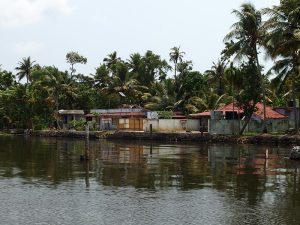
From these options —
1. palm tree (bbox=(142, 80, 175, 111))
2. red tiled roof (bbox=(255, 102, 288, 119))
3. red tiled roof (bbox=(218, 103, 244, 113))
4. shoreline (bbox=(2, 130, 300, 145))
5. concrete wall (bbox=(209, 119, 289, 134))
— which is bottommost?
shoreline (bbox=(2, 130, 300, 145))

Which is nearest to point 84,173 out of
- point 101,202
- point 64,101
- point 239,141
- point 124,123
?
point 101,202

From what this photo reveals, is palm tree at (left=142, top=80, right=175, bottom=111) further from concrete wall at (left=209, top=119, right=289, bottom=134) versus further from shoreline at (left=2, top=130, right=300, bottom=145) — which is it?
concrete wall at (left=209, top=119, right=289, bottom=134)

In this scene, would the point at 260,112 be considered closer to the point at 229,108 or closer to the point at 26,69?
the point at 229,108

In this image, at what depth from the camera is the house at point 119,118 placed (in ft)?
268

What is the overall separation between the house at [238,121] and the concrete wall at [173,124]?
650 centimetres

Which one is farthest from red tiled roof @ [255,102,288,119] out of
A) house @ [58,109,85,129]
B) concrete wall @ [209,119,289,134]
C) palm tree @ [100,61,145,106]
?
house @ [58,109,85,129]

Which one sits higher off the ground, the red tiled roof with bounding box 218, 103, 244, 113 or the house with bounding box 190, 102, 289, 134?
the red tiled roof with bounding box 218, 103, 244, 113

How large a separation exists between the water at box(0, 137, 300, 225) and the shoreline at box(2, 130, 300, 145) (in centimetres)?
1567

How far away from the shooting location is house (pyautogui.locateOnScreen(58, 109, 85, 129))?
3757 inches

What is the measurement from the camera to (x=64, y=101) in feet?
330

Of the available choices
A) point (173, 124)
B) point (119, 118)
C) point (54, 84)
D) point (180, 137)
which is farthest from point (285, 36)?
point (54, 84)

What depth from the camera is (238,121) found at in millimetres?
64938

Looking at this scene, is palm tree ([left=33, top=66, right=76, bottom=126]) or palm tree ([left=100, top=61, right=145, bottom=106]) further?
palm tree ([left=100, top=61, right=145, bottom=106])

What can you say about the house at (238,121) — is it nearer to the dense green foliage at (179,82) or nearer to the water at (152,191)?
the dense green foliage at (179,82)
